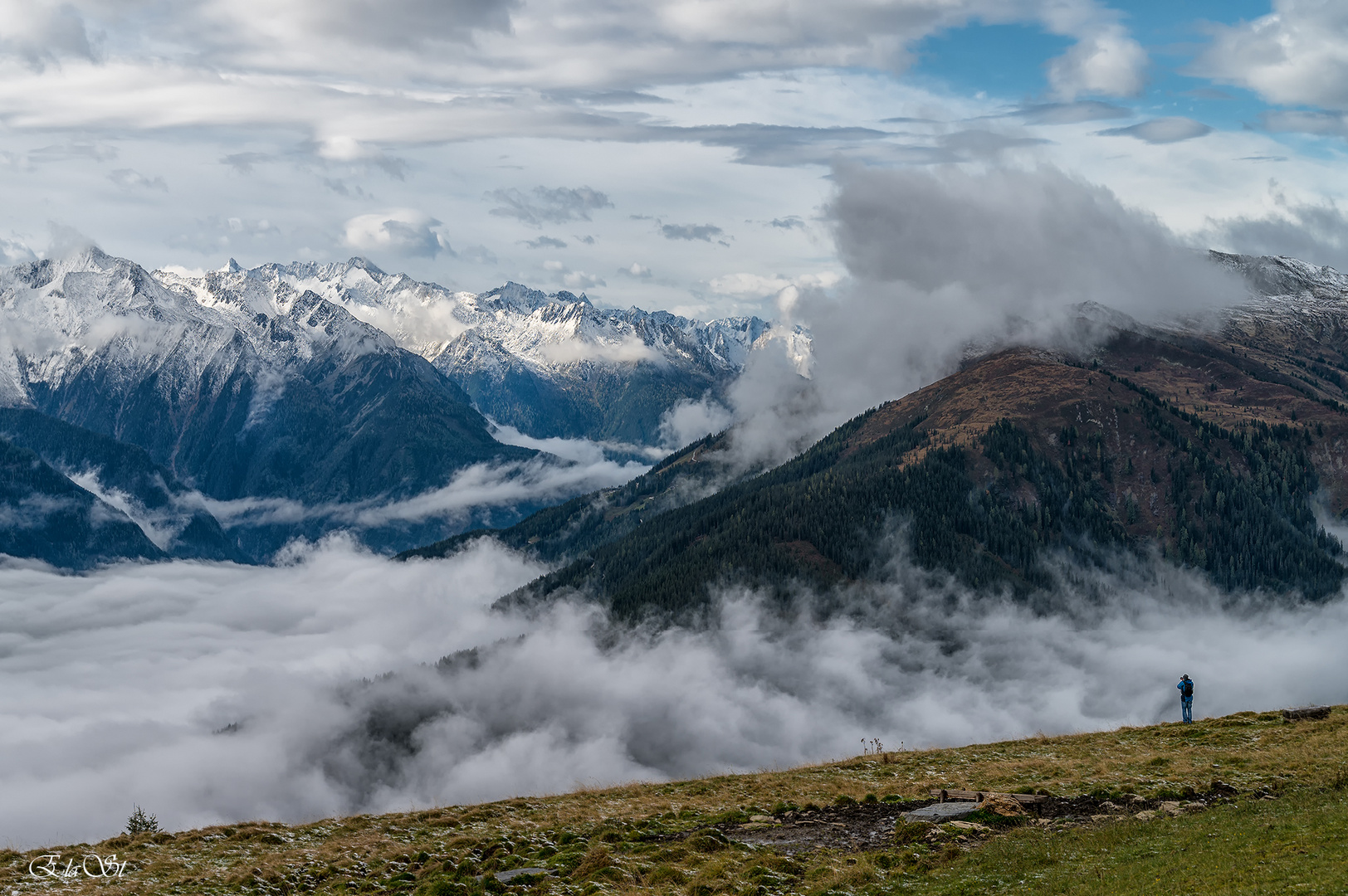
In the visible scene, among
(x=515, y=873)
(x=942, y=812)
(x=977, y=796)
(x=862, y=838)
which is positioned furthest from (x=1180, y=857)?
(x=515, y=873)

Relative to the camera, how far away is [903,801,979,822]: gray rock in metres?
48.6

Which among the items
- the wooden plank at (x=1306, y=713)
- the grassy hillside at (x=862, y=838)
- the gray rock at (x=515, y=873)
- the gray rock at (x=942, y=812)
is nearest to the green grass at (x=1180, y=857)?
the grassy hillside at (x=862, y=838)

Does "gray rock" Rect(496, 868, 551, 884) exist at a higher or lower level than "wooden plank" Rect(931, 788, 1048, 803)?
lower

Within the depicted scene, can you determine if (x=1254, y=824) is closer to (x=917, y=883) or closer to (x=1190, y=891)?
(x=1190, y=891)

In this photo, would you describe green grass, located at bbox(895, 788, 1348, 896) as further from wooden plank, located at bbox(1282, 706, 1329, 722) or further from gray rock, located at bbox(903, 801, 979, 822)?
wooden plank, located at bbox(1282, 706, 1329, 722)

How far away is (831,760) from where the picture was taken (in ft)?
258

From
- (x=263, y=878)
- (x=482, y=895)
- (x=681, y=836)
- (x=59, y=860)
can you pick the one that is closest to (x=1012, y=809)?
(x=681, y=836)

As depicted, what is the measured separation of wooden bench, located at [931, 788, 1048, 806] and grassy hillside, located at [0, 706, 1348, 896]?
825mm
